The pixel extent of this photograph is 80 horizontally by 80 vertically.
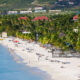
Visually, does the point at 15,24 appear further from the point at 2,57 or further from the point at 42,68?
the point at 42,68

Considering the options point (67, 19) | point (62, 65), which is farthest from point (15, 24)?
point (62, 65)

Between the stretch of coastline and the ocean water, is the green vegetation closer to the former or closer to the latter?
the stretch of coastline

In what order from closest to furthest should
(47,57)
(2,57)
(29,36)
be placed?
(47,57) < (2,57) < (29,36)

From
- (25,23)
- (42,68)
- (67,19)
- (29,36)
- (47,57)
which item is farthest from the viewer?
(25,23)

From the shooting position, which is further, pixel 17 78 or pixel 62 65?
pixel 62 65

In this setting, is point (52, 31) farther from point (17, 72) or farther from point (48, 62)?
point (17, 72)

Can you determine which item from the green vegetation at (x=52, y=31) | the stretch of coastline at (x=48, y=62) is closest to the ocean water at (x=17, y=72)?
the stretch of coastline at (x=48, y=62)
